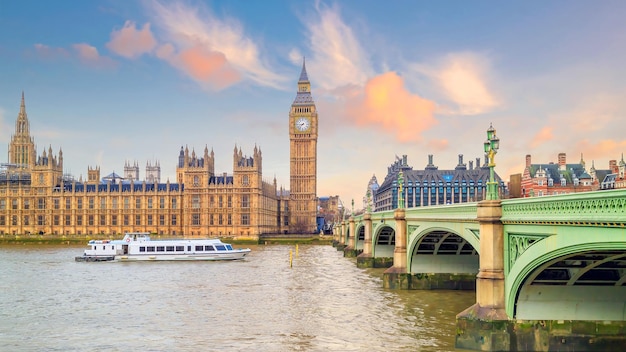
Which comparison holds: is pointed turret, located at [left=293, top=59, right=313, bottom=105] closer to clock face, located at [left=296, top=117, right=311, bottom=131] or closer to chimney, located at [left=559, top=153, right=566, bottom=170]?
clock face, located at [left=296, top=117, right=311, bottom=131]

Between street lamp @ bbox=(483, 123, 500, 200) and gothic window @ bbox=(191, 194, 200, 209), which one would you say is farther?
gothic window @ bbox=(191, 194, 200, 209)

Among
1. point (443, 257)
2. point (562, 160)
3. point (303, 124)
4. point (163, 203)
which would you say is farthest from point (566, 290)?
point (303, 124)

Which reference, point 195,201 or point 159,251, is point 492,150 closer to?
point 159,251

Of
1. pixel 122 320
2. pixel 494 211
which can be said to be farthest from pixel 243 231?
pixel 494 211

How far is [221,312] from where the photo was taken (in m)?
35.8

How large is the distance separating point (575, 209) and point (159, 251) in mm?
66675

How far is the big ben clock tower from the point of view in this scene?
14838cm

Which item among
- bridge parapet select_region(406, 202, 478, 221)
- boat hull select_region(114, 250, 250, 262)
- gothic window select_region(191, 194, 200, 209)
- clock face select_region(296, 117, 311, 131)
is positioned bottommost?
boat hull select_region(114, 250, 250, 262)

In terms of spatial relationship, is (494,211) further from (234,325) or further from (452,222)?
(234,325)

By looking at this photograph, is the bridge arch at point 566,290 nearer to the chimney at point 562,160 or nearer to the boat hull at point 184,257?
the boat hull at point 184,257

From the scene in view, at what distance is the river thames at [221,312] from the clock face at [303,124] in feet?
322

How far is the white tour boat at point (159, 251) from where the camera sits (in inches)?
2997

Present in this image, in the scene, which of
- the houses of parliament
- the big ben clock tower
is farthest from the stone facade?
the houses of parliament

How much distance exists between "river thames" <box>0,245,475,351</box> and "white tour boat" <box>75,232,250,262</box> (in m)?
16.8
